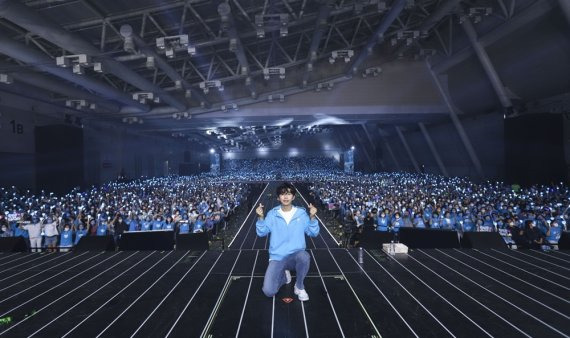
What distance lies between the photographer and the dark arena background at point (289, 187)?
181 inches

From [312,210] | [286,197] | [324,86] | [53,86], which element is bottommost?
[312,210]

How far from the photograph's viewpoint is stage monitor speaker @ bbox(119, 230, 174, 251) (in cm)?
858

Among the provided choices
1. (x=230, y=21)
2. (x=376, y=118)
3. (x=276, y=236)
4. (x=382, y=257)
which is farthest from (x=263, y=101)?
(x=276, y=236)

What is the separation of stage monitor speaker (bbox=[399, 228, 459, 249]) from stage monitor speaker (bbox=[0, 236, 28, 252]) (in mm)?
10069

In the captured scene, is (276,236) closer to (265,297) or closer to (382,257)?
(265,297)

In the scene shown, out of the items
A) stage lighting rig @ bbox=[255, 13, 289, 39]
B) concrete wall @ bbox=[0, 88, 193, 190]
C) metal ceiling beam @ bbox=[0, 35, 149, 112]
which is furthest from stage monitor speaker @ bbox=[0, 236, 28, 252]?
concrete wall @ bbox=[0, 88, 193, 190]

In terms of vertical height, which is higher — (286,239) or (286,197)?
(286,197)

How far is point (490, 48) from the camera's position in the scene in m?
19.0

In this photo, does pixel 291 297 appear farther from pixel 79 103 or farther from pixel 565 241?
pixel 79 103

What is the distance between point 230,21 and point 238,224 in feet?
31.6

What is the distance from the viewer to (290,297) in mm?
4883

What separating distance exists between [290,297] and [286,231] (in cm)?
99

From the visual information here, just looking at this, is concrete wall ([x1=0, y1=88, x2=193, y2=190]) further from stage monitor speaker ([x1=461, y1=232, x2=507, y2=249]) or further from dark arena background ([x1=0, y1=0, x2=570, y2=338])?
stage monitor speaker ([x1=461, y1=232, x2=507, y2=249])

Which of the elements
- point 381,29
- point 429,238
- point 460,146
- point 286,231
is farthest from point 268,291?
point 460,146
